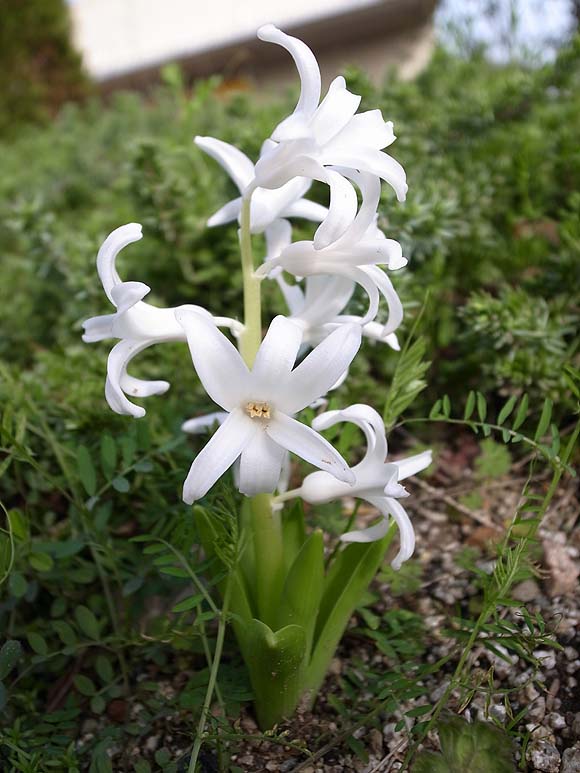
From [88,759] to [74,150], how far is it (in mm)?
3339

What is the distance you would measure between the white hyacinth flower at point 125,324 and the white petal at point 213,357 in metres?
0.03

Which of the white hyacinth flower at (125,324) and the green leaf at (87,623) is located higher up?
the white hyacinth flower at (125,324)

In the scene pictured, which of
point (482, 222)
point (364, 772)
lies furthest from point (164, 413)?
point (482, 222)

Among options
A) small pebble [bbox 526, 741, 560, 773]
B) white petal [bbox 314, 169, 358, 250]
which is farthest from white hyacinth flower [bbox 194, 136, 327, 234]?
small pebble [bbox 526, 741, 560, 773]

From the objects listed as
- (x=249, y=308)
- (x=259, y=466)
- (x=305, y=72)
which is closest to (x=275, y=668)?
(x=259, y=466)

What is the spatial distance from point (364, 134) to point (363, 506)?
3.33 feet

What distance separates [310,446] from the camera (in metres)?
1.00

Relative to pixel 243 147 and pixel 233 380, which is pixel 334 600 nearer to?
pixel 233 380

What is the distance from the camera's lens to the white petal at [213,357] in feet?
3.29

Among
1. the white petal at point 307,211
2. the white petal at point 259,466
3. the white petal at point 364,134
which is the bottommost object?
the white petal at point 259,466

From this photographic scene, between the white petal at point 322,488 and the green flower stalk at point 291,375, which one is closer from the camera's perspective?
the green flower stalk at point 291,375

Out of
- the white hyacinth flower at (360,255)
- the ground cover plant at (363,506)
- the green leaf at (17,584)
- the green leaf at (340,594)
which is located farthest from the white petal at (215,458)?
the green leaf at (17,584)

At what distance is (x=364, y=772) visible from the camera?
120cm

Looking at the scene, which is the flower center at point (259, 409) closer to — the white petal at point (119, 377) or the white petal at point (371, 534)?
the white petal at point (119, 377)
